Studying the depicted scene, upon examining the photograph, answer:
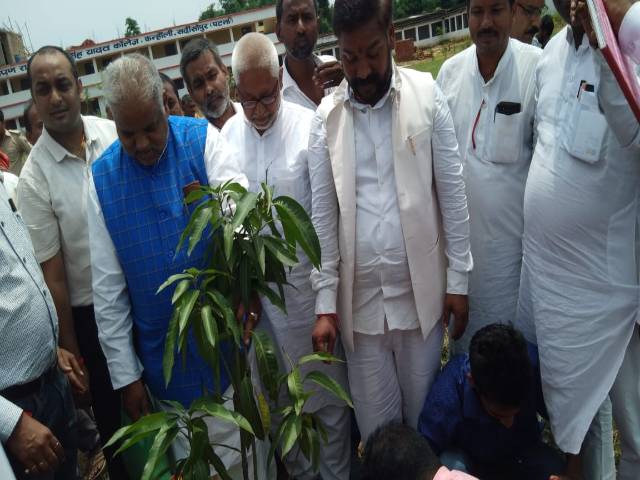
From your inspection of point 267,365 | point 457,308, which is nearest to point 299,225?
point 267,365

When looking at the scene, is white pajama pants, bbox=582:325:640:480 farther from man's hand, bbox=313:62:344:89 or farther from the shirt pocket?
man's hand, bbox=313:62:344:89

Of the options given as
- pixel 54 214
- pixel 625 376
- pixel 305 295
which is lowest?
pixel 625 376

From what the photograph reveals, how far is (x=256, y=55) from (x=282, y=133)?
1.23ft

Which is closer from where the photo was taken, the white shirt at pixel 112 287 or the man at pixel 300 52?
the white shirt at pixel 112 287

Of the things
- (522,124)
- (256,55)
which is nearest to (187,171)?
(256,55)

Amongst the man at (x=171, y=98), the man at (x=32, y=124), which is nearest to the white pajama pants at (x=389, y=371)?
the man at (x=171, y=98)

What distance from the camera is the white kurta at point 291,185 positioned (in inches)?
107

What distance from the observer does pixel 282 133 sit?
110 inches

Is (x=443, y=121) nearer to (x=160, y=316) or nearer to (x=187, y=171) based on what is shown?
(x=187, y=171)

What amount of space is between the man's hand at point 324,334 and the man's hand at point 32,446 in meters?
1.03

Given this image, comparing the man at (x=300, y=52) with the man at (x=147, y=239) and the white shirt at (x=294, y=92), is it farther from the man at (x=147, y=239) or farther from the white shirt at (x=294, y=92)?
the man at (x=147, y=239)

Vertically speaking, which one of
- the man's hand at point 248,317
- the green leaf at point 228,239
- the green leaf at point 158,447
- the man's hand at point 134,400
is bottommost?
the man's hand at point 134,400

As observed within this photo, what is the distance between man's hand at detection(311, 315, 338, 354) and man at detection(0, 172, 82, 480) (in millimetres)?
1020

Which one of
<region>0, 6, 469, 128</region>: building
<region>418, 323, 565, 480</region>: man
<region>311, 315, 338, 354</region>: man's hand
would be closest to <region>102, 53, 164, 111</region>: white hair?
<region>311, 315, 338, 354</region>: man's hand
